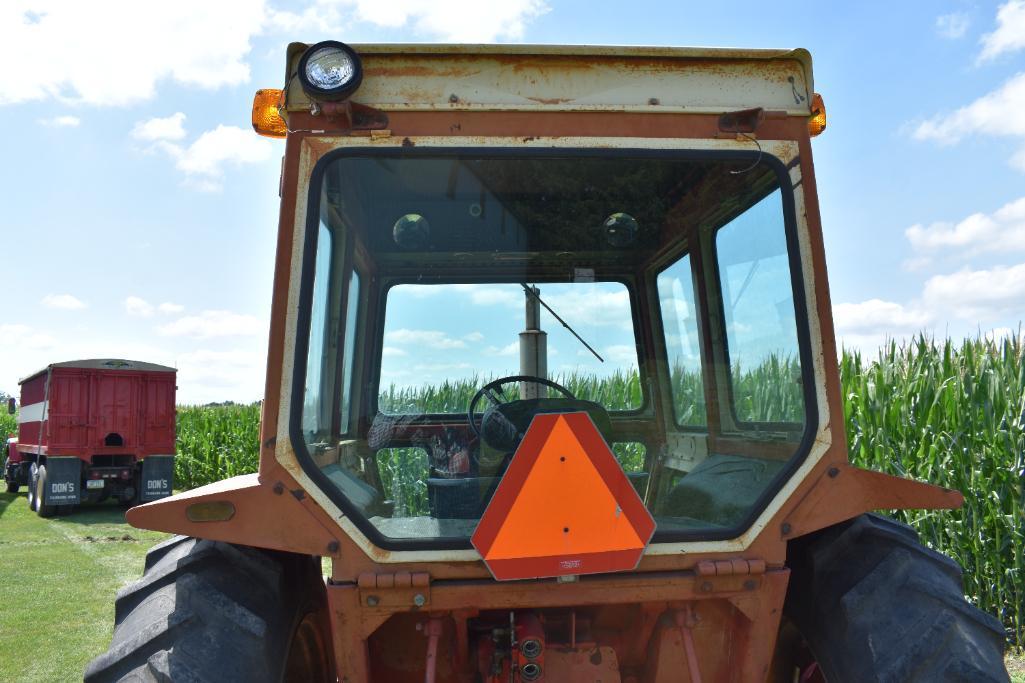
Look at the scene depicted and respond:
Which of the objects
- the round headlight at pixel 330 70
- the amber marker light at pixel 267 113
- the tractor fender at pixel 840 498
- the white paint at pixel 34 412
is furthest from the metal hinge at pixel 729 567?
the white paint at pixel 34 412

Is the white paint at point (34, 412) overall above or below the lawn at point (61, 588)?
above

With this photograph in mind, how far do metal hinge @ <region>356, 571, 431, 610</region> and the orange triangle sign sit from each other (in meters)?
0.18

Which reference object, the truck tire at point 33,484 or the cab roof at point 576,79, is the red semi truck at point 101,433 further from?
the cab roof at point 576,79

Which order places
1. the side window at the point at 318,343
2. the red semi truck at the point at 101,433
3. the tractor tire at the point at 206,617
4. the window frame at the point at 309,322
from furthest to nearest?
the red semi truck at the point at 101,433 → the side window at the point at 318,343 → the window frame at the point at 309,322 → the tractor tire at the point at 206,617

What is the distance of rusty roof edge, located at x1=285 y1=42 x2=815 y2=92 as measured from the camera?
217 centimetres

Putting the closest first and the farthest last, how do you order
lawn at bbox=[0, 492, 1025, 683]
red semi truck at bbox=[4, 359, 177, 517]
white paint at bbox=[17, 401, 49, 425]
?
lawn at bbox=[0, 492, 1025, 683] < red semi truck at bbox=[4, 359, 177, 517] < white paint at bbox=[17, 401, 49, 425]

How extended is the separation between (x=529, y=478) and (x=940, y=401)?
18.1 ft

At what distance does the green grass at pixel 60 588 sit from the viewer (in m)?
5.67

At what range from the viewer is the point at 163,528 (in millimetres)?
2078

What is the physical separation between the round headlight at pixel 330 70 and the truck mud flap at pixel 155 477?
14.7m

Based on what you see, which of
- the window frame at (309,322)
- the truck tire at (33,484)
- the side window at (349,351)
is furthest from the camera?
the truck tire at (33,484)

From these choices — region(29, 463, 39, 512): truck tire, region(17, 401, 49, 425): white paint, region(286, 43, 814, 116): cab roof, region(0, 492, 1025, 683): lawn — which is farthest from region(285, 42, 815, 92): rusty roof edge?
region(29, 463, 39, 512): truck tire

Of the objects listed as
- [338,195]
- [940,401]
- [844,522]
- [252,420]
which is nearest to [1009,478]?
[940,401]

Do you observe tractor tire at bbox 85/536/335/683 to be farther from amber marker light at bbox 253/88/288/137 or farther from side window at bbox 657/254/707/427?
side window at bbox 657/254/707/427
